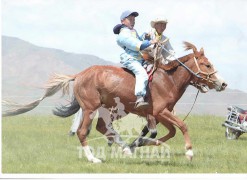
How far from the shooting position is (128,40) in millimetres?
9086

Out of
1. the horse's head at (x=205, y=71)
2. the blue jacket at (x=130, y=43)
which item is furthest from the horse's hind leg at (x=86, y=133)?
the horse's head at (x=205, y=71)

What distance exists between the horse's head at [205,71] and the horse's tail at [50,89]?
1940 mm

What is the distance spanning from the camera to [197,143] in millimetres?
11625

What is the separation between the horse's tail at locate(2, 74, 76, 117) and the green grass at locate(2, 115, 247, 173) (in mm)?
673

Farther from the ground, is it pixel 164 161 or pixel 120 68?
pixel 120 68

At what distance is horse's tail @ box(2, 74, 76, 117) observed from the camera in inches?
387

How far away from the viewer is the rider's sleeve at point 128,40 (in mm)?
9039

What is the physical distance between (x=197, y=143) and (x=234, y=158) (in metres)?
2.04

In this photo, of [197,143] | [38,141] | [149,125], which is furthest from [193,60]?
[38,141]

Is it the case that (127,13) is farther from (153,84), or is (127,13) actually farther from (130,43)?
(153,84)

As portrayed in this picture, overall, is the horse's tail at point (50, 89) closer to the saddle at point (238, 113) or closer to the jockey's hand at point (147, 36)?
the jockey's hand at point (147, 36)

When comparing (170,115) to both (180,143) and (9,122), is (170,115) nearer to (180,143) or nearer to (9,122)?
(180,143)

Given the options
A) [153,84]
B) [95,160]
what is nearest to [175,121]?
[153,84]

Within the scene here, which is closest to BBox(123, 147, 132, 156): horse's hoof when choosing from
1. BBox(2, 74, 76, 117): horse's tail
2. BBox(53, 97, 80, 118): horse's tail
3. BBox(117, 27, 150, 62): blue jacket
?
BBox(53, 97, 80, 118): horse's tail
